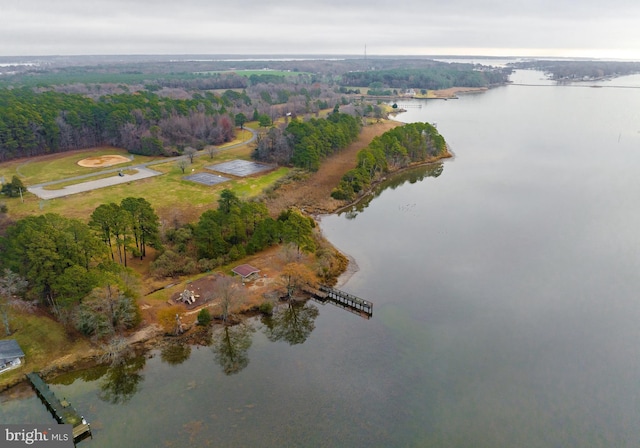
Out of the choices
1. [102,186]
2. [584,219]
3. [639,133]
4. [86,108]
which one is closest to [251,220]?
[102,186]

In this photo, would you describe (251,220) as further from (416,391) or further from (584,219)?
(584,219)

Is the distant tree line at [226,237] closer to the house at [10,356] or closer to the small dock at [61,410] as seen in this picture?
the house at [10,356]

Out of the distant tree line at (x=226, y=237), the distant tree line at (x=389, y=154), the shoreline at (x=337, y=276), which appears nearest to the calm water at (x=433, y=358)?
the shoreline at (x=337, y=276)

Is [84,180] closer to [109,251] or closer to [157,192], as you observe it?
[157,192]

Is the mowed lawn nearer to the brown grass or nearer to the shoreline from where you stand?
the brown grass

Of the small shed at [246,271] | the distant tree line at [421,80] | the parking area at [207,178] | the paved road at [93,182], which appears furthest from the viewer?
the distant tree line at [421,80]

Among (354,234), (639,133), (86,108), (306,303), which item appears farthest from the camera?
(639,133)
